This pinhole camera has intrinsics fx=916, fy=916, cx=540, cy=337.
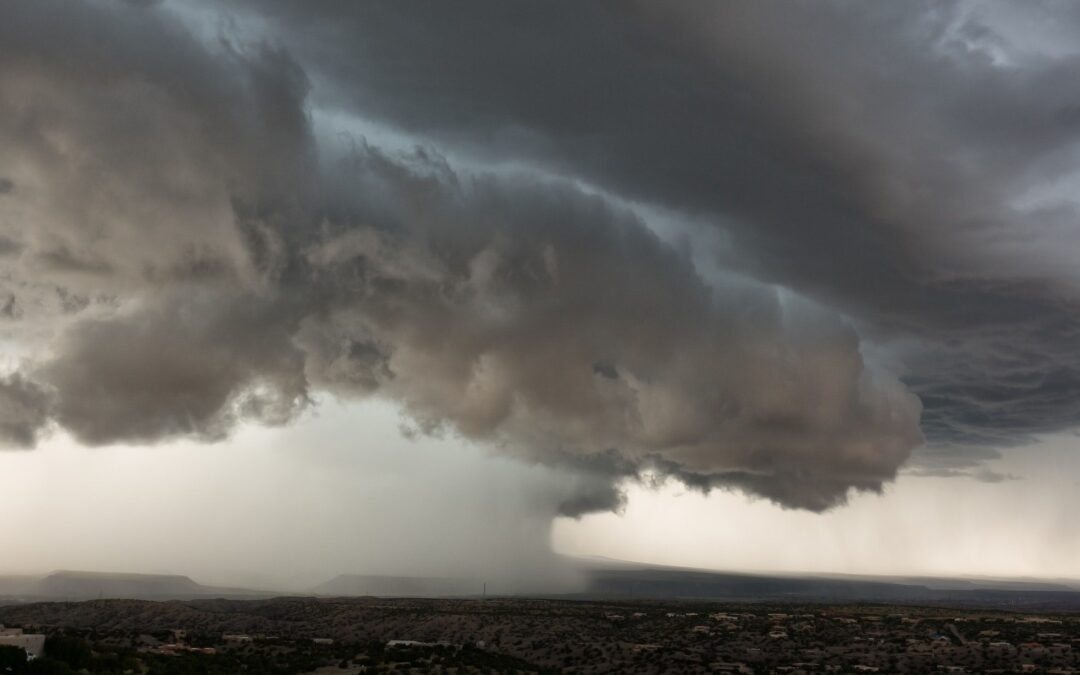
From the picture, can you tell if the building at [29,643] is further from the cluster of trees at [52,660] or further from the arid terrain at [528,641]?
the arid terrain at [528,641]

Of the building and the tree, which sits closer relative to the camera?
the tree

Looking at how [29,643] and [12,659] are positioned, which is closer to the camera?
[12,659]

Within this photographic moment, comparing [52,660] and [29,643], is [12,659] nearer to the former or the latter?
[52,660]

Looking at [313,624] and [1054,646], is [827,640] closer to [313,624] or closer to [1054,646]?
[1054,646]

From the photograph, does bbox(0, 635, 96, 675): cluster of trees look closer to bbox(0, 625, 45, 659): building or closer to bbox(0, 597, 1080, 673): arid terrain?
bbox(0, 625, 45, 659): building

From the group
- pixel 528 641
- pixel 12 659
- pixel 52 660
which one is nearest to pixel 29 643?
pixel 52 660

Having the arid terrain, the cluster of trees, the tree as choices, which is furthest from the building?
the tree

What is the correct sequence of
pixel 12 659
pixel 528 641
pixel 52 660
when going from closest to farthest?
pixel 12 659 < pixel 52 660 < pixel 528 641

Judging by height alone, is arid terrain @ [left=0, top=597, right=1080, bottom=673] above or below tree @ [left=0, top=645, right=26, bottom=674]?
below

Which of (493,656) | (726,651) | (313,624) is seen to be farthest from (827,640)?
(313,624)

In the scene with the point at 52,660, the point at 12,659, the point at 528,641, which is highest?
the point at 12,659

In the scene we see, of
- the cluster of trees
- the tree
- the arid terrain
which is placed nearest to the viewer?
the tree
